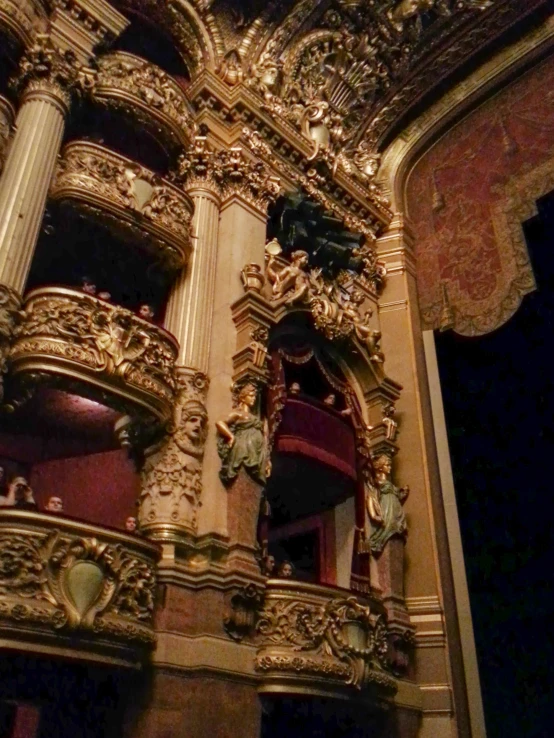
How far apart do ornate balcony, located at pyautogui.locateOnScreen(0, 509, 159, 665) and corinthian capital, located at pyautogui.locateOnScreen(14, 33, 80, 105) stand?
4795mm

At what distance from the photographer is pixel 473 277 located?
36.4 feet

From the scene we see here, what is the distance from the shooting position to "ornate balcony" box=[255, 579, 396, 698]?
6.89 m

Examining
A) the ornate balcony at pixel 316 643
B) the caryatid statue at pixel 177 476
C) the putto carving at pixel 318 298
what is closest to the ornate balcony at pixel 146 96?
the putto carving at pixel 318 298

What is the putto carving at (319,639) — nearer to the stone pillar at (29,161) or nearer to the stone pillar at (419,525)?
the stone pillar at (419,525)

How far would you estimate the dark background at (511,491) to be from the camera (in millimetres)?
11789

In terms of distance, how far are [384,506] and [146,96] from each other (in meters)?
6.02

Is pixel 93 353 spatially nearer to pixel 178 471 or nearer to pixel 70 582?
pixel 178 471

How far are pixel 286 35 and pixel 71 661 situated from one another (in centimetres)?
998

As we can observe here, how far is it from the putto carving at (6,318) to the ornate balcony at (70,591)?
4.72 ft

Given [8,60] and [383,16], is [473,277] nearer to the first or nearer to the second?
[383,16]

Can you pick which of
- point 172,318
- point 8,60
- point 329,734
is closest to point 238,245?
point 172,318

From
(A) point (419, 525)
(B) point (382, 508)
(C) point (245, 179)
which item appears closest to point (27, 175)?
(C) point (245, 179)

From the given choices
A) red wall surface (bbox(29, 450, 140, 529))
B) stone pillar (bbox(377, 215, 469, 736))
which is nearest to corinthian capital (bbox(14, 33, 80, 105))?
red wall surface (bbox(29, 450, 140, 529))

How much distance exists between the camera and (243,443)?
7688 mm
